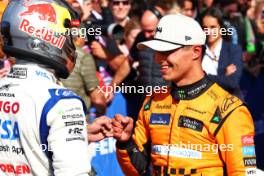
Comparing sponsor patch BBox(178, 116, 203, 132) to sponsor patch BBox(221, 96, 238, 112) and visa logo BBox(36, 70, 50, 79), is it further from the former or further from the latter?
visa logo BBox(36, 70, 50, 79)

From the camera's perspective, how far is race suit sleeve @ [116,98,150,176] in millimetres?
4359

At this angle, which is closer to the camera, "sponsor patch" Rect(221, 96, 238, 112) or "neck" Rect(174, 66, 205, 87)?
"sponsor patch" Rect(221, 96, 238, 112)

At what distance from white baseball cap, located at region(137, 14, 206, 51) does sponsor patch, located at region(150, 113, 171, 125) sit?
1.40 feet

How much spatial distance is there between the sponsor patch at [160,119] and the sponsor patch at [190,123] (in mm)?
103

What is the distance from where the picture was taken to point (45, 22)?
3266 millimetres

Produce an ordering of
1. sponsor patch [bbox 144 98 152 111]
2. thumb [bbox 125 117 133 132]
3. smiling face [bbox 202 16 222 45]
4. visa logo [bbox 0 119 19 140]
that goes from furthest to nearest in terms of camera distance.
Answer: smiling face [bbox 202 16 222 45] < sponsor patch [bbox 144 98 152 111] < thumb [bbox 125 117 133 132] < visa logo [bbox 0 119 19 140]

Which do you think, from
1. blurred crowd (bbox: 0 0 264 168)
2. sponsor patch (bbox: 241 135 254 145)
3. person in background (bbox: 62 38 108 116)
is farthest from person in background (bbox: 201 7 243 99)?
sponsor patch (bbox: 241 135 254 145)

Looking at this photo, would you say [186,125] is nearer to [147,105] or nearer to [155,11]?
[147,105]

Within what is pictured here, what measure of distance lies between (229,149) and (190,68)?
25.3 inches

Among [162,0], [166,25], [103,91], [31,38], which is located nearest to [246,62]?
[162,0]

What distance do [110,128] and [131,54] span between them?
4.41 meters

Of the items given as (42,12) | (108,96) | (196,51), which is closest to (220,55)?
(108,96)

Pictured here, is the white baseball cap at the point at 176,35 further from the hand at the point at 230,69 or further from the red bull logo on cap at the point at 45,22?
the hand at the point at 230,69

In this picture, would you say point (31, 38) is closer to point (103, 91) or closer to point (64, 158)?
point (64, 158)
